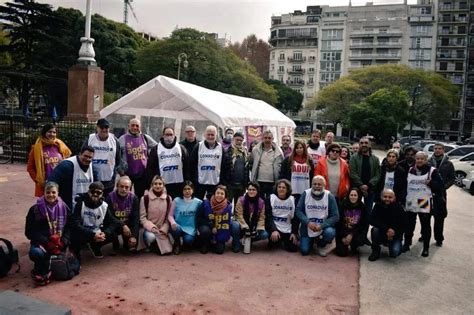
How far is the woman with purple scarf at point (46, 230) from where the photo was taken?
4.85 metres

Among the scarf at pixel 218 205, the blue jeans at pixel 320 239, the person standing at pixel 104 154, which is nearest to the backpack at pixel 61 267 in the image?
the person standing at pixel 104 154

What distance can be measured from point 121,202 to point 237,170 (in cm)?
212

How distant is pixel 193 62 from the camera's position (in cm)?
4025

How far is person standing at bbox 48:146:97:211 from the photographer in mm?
5617

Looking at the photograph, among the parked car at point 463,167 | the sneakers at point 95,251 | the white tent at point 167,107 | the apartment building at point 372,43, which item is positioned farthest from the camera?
the apartment building at point 372,43

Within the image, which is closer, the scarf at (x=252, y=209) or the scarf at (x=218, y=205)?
the scarf at (x=218, y=205)

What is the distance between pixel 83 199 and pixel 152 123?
23.2ft

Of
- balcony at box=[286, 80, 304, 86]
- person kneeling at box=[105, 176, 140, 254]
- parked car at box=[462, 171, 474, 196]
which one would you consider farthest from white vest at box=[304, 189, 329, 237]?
balcony at box=[286, 80, 304, 86]

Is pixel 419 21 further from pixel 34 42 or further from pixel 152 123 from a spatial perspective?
pixel 152 123

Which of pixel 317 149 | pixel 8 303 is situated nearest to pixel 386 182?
pixel 317 149

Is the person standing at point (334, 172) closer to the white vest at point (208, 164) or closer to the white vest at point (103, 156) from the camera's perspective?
the white vest at point (208, 164)

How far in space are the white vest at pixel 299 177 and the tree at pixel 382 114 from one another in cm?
3930

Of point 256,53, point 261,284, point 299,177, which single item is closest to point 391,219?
point 299,177

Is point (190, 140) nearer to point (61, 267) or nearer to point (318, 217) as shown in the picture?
point (318, 217)
